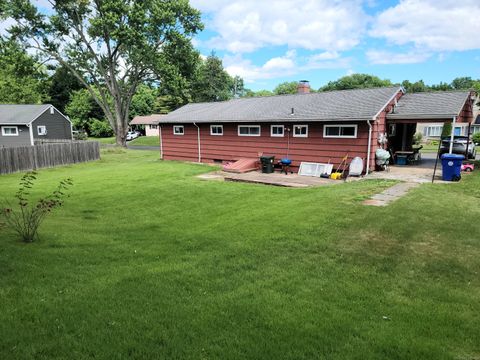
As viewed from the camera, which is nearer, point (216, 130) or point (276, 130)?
point (276, 130)

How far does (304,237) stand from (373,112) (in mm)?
9232

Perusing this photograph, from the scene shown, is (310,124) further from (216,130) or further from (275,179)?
(216,130)

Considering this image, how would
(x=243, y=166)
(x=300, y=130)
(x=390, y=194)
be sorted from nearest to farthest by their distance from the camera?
(x=390, y=194) < (x=300, y=130) < (x=243, y=166)

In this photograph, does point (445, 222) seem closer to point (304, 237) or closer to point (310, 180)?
point (304, 237)

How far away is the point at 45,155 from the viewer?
2133cm

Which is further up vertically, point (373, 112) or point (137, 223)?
point (373, 112)

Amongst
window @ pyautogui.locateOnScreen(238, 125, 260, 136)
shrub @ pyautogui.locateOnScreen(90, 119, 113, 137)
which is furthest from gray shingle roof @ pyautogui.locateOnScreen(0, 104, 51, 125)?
window @ pyautogui.locateOnScreen(238, 125, 260, 136)

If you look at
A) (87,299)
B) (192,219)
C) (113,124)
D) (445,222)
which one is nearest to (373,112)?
(445,222)

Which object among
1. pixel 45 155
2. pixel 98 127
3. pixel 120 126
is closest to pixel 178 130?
pixel 45 155

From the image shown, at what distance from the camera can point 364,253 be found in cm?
589

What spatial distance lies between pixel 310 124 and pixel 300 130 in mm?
594

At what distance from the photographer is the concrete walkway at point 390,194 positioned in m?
9.41

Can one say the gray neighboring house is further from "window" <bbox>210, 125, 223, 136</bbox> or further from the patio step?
the patio step

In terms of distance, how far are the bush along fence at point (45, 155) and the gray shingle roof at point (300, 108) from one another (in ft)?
21.4
